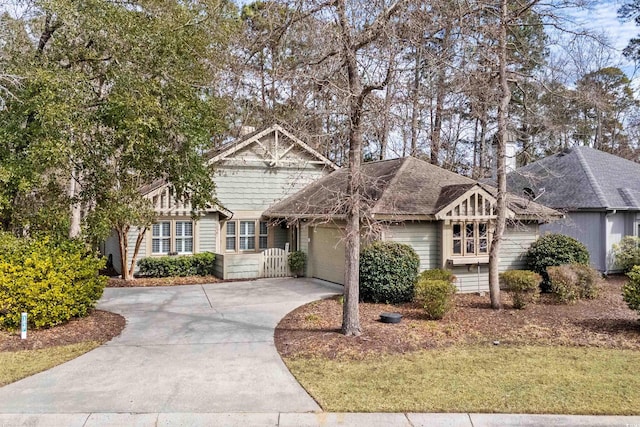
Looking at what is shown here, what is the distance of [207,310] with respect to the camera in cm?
1160

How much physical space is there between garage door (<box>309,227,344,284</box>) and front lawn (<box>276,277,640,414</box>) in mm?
3572

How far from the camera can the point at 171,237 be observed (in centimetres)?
1767

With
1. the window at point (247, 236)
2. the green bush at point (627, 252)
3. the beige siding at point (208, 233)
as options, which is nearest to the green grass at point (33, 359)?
the beige siding at point (208, 233)

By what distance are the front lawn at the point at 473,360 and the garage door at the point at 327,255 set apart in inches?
141

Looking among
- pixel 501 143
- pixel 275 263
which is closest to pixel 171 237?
pixel 275 263

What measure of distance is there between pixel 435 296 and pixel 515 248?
5826 mm

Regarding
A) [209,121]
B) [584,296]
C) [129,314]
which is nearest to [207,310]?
[129,314]

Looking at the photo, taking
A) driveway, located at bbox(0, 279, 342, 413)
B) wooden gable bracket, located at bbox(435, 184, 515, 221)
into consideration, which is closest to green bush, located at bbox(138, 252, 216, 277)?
driveway, located at bbox(0, 279, 342, 413)

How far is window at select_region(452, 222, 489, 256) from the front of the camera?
45.5 ft

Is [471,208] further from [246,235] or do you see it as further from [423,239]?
[246,235]

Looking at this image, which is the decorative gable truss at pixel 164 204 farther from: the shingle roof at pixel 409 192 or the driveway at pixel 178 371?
the driveway at pixel 178 371

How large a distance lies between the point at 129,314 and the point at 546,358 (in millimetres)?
8961

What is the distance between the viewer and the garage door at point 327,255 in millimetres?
15250

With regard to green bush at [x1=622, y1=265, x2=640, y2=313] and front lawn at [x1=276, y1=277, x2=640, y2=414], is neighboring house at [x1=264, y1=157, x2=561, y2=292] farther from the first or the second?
green bush at [x1=622, y1=265, x2=640, y2=313]
